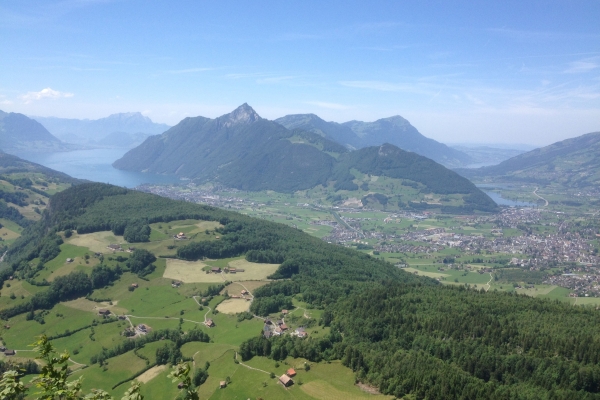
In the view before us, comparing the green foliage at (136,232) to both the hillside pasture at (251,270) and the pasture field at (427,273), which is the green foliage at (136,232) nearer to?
the hillside pasture at (251,270)

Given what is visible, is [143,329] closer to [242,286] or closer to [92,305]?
[92,305]

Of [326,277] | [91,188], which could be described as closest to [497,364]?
[326,277]

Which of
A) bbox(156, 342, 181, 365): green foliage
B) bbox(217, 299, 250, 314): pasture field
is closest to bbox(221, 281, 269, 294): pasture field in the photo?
bbox(217, 299, 250, 314): pasture field

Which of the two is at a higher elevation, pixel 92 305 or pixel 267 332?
pixel 267 332

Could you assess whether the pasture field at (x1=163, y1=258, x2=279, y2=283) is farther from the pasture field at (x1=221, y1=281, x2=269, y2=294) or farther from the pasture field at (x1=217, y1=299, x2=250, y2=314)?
the pasture field at (x1=217, y1=299, x2=250, y2=314)

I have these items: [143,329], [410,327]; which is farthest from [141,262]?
[410,327]
